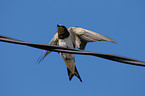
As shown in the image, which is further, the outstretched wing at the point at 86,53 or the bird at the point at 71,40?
the bird at the point at 71,40

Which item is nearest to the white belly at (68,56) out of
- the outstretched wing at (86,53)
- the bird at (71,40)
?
the bird at (71,40)

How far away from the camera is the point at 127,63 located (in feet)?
8.68

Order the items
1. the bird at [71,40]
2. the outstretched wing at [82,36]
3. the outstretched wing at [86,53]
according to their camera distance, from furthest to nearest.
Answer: the bird at [71,40]
the outstretched wing at [82,36]
the outstretched wing at [86,53]

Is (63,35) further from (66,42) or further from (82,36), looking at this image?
(82,36)

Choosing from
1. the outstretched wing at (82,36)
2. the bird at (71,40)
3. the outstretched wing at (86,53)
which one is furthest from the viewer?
the bird at (71,40)

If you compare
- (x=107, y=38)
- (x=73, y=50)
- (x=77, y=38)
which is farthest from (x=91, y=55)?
(x=77, y=38)

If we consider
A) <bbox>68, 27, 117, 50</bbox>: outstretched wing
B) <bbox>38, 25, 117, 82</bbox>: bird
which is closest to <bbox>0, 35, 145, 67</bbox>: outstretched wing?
<bbox>68, 27, 117, 50</bbox>: outstretched wing

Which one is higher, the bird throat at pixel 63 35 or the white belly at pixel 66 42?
the bird throat at pixel 63 35

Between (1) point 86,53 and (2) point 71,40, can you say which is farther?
(2) point 71,40

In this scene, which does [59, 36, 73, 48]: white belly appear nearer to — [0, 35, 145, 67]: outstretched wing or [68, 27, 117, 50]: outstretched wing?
[68, 27, 117, 50]: outstretched wing

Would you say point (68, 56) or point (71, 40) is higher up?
point (71, 40)

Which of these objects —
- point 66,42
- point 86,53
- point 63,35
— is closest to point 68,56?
point 66,42

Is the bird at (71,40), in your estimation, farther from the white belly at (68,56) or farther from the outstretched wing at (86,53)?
the outstretched wing at (86,53)

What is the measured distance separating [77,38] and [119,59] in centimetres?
360
